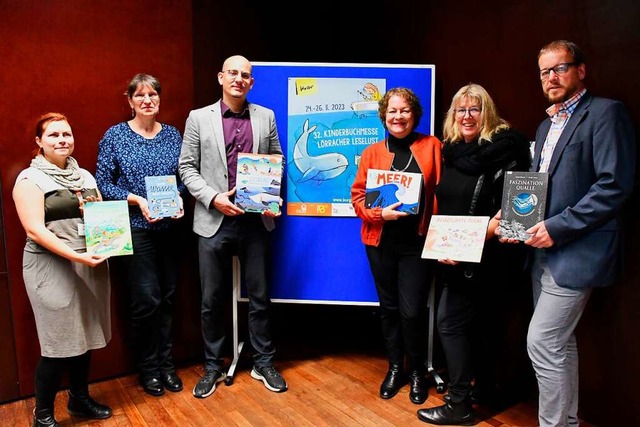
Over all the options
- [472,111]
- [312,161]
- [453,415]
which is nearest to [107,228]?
[312,161]

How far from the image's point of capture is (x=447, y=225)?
7.06 feet

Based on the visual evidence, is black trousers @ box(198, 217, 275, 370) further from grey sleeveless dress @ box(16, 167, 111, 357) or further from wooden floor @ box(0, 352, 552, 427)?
grey sleeveless dress @ box(16, 167, 111, 357)

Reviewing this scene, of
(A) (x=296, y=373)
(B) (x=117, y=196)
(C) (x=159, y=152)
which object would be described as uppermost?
(C) (x=159, y=152)

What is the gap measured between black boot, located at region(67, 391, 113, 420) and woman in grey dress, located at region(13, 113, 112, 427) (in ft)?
0.51

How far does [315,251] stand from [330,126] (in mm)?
774

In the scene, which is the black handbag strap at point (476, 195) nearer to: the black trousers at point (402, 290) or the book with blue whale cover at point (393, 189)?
the book with blue whale cover at point (393, 189)

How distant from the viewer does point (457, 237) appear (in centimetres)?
211

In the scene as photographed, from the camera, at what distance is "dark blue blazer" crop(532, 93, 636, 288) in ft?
5.69

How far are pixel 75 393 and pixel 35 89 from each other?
161 cm

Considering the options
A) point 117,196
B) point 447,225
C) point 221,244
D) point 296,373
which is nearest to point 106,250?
point 117,196

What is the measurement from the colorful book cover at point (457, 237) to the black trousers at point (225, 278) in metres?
0.98

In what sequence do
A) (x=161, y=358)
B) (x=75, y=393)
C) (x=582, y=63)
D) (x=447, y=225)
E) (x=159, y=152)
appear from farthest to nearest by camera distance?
(x=161, y=358) → (x=159, y=152) → (x=75, y=393) → (x=447, y=225) → (x=582, y=63)

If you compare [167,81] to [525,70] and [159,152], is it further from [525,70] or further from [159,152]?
[525,70]

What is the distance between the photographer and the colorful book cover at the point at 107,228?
7.22 ft
